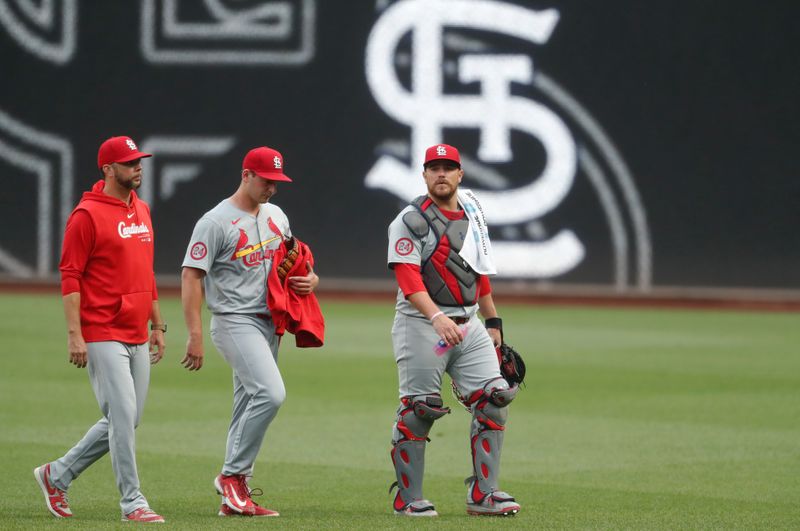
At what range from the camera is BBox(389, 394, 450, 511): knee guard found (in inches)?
340

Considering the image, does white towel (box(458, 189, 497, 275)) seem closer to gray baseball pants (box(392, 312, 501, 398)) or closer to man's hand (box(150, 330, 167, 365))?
gray baseball pants (box(392, 312, 501, 398))

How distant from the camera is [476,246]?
344 inches

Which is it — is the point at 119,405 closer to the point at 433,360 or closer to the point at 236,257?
the point at 236,257

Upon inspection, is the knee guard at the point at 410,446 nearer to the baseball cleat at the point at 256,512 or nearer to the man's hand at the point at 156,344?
the baseball cleat at the point at 256,512

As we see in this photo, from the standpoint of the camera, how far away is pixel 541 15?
2812cm

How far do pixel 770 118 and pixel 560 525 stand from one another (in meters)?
20.9

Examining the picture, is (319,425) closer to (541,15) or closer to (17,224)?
(541,15)

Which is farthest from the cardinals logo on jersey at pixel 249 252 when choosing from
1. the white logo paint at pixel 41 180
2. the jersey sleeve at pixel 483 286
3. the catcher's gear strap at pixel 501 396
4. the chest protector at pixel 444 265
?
the white logo paint at pixel 41 180

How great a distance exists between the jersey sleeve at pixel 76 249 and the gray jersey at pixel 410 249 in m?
1.67

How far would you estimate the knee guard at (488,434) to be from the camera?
8.64 metres

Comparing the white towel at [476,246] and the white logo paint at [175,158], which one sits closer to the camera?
the white towel at [476,246]

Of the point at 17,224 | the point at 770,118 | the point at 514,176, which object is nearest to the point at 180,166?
the point at 17,224

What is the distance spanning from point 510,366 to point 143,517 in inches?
95.3

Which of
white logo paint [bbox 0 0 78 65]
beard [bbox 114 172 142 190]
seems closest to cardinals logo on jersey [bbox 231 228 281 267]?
beard [bbox 114 172 142 190]
